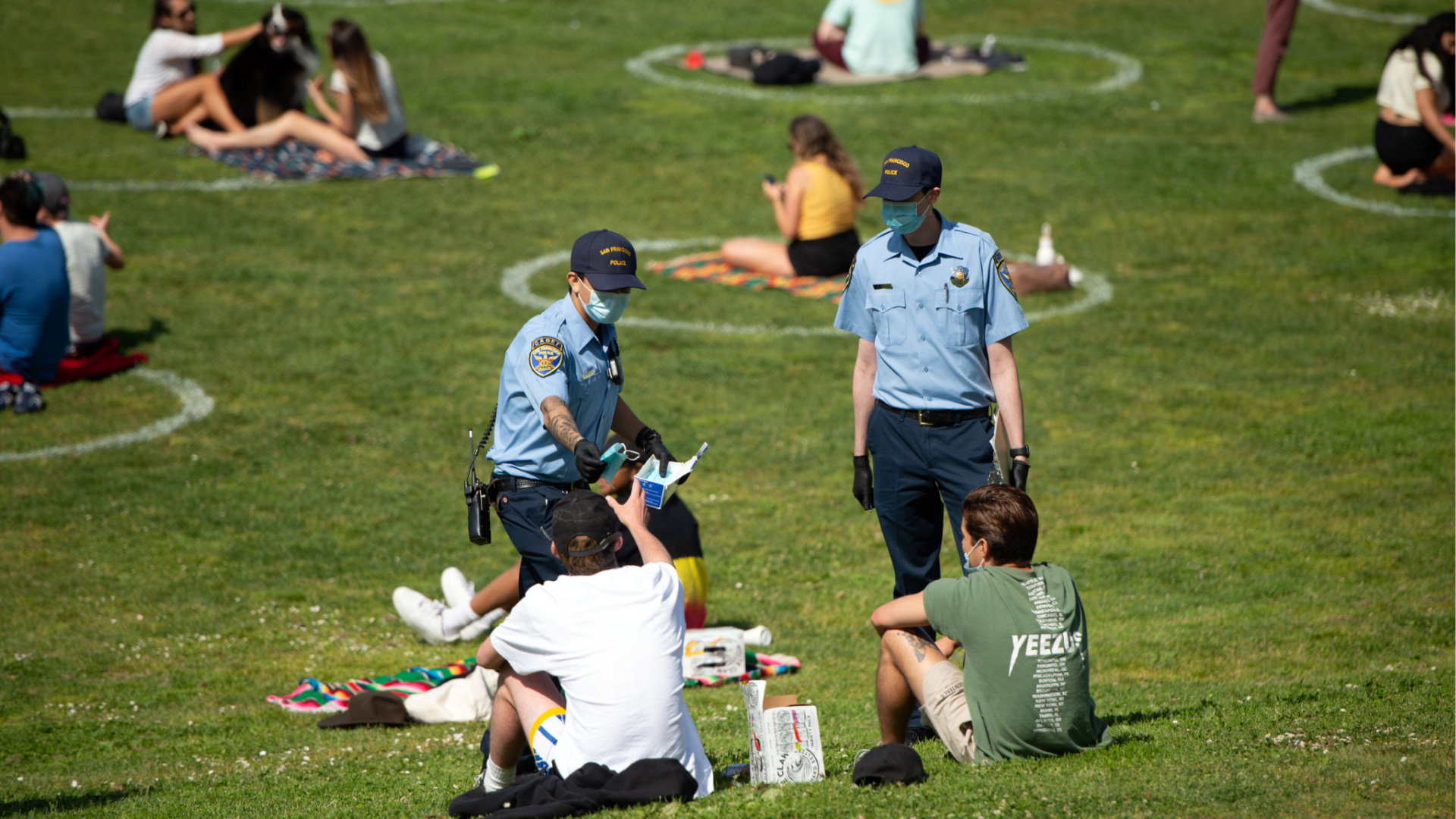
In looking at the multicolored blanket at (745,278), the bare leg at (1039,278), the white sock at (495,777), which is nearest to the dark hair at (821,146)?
the multicolored blanket at (745,278)

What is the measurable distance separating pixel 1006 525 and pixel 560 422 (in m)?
1.90

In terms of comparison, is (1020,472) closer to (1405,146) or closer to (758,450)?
(758,450)

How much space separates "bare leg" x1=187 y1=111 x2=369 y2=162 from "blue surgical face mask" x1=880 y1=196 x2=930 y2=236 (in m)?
12.4

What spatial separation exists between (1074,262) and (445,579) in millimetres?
9021

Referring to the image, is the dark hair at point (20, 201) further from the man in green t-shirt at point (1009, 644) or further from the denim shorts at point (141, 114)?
the man in green t-shirt at point (1009, 644)

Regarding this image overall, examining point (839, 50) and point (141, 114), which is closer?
point (141, 114)

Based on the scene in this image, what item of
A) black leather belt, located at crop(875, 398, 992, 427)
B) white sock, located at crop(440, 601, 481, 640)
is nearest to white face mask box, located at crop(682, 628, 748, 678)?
white sock, located at crop(440, 601, 481, 640)

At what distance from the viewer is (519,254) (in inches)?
613

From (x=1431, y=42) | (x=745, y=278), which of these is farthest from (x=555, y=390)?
(x=1431, y=42)

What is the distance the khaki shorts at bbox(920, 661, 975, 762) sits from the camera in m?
5.73

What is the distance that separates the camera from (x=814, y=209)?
14.1 meters

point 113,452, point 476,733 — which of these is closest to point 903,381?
point 476,733

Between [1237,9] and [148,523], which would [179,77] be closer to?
[148,523]

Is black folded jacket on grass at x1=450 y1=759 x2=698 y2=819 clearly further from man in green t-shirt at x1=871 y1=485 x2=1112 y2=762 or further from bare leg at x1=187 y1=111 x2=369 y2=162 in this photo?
bare leg at x1=187 y1=111 x2=369 y2=162
